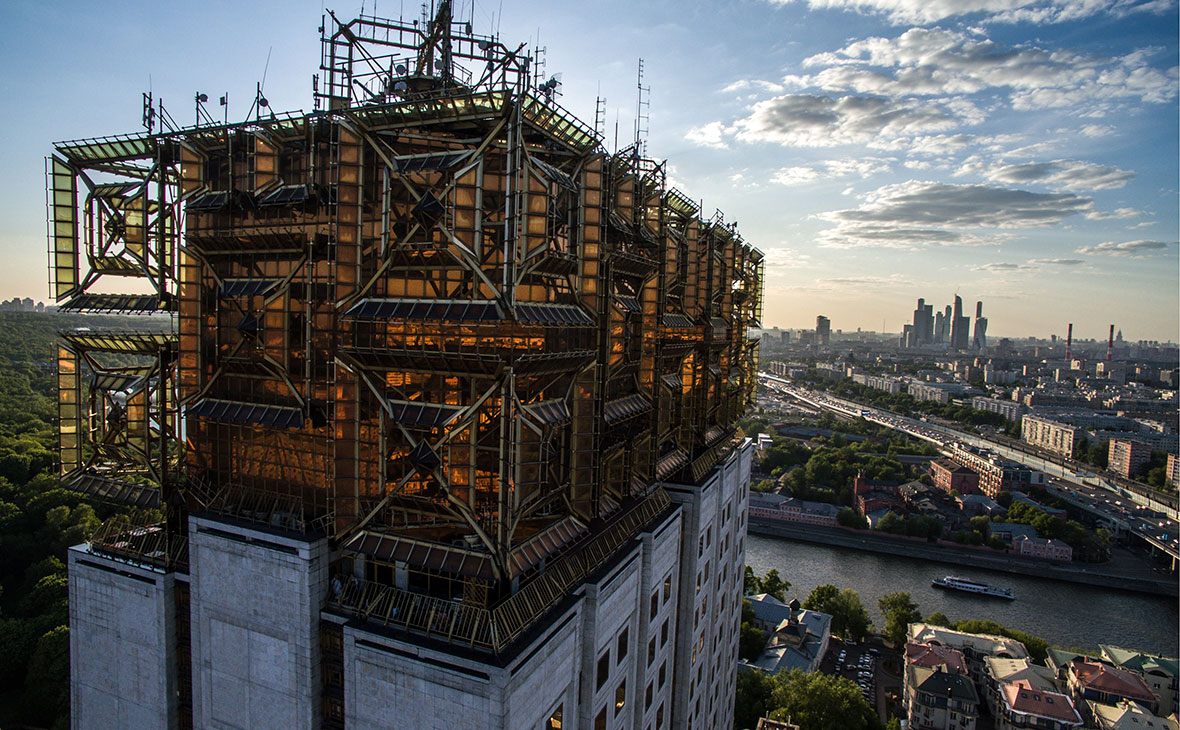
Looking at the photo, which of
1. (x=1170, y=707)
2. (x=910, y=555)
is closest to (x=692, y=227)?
(x=1170, y=707)

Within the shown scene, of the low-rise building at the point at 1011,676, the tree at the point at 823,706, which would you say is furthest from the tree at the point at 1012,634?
the tree at the point at 823,706

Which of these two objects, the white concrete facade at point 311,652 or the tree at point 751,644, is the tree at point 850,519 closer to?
the tree at point 751,644

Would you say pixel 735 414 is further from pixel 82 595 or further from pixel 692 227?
pixel 82 595

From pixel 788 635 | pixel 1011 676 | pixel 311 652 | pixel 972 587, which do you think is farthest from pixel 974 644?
pixel 311 652

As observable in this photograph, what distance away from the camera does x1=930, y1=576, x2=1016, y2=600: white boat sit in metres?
Answer: 122

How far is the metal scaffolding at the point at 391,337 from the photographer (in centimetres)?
2152

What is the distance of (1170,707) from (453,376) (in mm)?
113679

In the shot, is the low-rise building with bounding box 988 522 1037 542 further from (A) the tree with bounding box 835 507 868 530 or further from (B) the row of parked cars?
(B) the row of parked cars

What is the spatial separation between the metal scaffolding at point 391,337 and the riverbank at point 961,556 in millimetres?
127704

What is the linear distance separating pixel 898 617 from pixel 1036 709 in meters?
26.8

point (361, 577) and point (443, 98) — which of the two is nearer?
point (443, 98)

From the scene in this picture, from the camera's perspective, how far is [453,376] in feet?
74.5

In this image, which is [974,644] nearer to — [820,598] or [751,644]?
[820,598]

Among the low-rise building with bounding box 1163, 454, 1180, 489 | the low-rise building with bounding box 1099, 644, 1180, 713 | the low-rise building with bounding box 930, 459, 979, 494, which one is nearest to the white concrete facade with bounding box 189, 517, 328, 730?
the low-rise building with bounding box 1099, 644, 1180, 713
